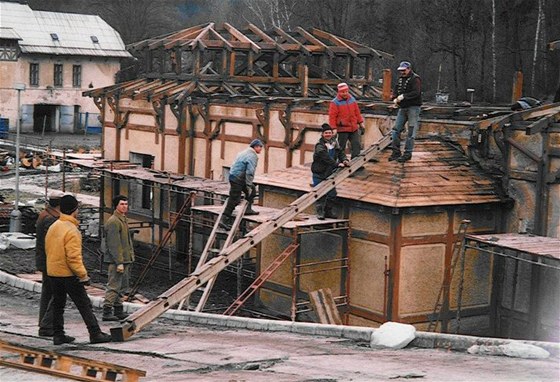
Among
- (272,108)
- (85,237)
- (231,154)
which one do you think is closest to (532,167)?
(272,108)

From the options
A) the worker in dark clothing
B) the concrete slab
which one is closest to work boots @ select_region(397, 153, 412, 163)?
the worker in dark clothing

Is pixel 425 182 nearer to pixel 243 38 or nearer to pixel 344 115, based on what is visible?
pixel 344 115

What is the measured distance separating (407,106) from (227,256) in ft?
18.0

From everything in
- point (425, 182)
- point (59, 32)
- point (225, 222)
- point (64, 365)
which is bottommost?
point (64, 365)

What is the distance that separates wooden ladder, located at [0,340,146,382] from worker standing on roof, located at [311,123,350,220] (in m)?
9.61

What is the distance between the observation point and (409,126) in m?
19.6

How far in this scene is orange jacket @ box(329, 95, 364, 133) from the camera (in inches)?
776

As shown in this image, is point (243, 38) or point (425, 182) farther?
point (243, 38)

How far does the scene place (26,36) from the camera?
210 ft

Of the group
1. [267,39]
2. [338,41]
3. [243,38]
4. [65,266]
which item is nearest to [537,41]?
[338,41]

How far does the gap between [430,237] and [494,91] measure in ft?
86.6

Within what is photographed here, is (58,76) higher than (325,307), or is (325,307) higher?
(58,76)

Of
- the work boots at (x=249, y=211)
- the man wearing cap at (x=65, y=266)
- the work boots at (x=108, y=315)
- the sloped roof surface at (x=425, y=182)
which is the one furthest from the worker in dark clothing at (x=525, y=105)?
the man wearing cap at (x=65, y=266)

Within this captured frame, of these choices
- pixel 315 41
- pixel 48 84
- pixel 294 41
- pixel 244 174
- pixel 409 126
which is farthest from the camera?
pixel 48 84
